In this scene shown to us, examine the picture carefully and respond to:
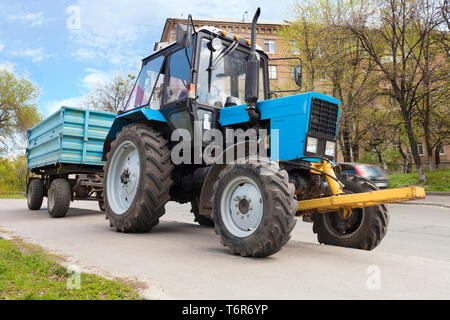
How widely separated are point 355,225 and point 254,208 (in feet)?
5.36

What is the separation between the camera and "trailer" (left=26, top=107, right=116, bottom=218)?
8.92m

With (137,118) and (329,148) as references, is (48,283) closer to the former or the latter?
(329,148)

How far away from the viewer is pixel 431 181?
62.6ft

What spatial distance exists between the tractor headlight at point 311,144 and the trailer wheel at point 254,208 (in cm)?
69

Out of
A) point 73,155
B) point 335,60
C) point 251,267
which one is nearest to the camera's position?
point 251,267

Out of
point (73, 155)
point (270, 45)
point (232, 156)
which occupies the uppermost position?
point (270, 45)

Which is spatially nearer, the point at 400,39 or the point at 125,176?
the point at 125,176

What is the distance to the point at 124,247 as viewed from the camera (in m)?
4.64

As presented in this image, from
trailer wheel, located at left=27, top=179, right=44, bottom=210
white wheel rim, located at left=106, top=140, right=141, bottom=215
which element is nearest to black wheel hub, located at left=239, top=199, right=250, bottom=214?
white wheel rim, located at left=106, top=140, right=141, bottom=215

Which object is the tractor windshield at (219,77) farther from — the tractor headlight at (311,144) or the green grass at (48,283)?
the green grass at (48,283)

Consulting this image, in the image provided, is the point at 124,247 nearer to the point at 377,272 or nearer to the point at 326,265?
the point at 326,265

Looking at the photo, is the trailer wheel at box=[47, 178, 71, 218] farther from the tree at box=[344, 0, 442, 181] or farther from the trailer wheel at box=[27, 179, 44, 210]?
the tree at box=[344, 0, 442, 181]

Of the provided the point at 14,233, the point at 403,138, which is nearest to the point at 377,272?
the point at 14,233

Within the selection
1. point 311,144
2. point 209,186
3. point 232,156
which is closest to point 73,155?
point 209,186
